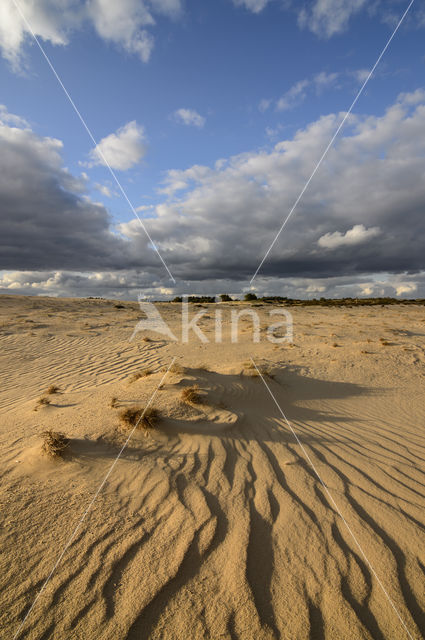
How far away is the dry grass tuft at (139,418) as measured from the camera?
4750 millimetres

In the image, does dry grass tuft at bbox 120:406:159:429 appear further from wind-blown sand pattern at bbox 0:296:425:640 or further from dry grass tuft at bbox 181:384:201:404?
dry grass tuft at bbox 181:384:201:404

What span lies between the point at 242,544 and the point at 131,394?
4009mm

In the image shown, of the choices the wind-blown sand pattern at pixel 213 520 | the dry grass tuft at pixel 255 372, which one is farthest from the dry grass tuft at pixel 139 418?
the dry grass tuft at pixel 255 372

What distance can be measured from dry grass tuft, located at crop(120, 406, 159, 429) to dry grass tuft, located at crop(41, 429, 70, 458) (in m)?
0.93

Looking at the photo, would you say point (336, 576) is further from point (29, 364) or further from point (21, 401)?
point (29, 364)

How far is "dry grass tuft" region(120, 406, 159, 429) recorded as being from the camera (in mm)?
4750

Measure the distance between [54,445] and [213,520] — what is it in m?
2.32

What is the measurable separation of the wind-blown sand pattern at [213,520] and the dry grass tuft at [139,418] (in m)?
0.16

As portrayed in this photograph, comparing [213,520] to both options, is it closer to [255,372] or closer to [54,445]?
[54,445]

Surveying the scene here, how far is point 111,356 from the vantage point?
12094 mm

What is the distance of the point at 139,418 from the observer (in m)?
4.81

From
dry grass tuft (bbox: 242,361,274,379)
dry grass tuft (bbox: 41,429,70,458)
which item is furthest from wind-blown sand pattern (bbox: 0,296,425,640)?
dry grass tuft (bbox: 242,361,274,379)

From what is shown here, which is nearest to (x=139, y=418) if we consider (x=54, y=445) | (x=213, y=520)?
(x=54, y=445)

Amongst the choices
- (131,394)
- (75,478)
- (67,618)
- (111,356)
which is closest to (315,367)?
(131,394)
